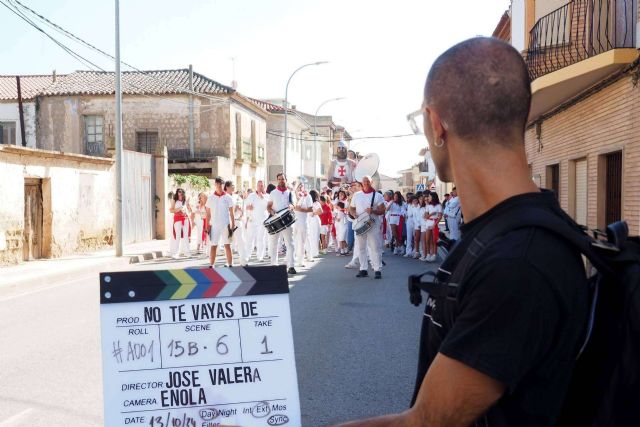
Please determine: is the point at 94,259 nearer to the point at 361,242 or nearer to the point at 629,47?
the point at 361,242

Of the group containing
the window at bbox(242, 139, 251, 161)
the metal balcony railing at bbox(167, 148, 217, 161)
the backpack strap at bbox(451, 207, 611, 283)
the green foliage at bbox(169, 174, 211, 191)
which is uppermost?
the window at bbox(242, 139, 251, 161)

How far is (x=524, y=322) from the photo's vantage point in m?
1.41

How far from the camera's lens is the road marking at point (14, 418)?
500 cm

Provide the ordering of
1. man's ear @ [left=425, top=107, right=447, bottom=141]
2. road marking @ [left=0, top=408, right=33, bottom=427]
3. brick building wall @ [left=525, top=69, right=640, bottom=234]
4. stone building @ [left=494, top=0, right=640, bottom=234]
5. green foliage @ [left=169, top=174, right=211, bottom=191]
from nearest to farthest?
man's ear @ [left=425, top=107, right=447, bottom=141], road marking @ [left=0, top=408, right=33, bottom=427], brick building wall @ [left=525, top=69, right=640, bottom=234], stone building @ [left=494, top=0, right=640, bottom=234], green foliage @ [left=169, top=174, right=211, bottom=191]

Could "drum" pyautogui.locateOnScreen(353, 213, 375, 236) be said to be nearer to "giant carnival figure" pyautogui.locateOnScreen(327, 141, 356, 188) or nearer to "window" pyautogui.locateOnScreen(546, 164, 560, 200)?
"window" pyautogui.locateOnScreen(546, 164, 560, 200)

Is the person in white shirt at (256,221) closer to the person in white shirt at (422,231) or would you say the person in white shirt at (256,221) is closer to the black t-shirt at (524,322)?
the person in white shirt at (422,231)

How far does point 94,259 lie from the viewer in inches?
727

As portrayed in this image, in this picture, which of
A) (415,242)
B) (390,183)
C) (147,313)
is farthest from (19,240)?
(390,183)

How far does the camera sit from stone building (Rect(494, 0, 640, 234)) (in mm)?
11453

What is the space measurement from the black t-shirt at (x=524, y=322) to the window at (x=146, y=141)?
1554 inches

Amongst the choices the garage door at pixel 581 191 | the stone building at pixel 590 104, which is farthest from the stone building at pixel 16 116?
the garage door at pixel 581 191

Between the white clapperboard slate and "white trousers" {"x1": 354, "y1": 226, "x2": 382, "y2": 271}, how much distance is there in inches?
436

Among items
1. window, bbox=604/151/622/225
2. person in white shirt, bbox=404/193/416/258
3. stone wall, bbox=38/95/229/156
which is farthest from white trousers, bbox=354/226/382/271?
stone wall, bbox=38/95/229/156

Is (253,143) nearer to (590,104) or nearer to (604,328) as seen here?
(590,104)
